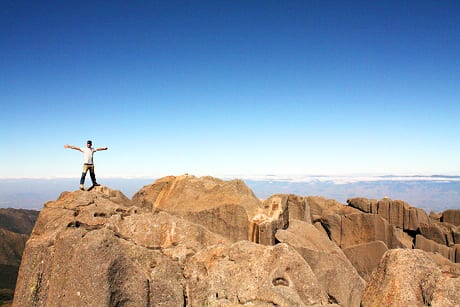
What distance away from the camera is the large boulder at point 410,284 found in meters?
10.1

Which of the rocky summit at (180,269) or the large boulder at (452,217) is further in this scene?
the large boulder at (452,217)

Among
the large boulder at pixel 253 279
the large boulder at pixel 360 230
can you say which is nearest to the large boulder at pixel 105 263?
the large boulder at pixel 253 279

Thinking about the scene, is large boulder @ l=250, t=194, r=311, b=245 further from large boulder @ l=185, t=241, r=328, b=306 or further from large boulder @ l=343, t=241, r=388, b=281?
large boulder @ l=343, t=241, r=388, b=281

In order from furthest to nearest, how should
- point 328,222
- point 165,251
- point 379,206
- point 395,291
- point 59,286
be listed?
point 379,206, point 328,222, point 165,251, point 59,286, point 395,291

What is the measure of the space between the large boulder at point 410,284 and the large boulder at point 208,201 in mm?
9250

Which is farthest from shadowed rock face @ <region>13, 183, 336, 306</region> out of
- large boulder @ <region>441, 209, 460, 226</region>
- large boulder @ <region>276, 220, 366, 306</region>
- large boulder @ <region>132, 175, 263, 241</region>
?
large boulder @ <region>441, 209, 460, 226</region>

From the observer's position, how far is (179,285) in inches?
478

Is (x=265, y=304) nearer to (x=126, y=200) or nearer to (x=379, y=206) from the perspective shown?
(x=126, y=200)

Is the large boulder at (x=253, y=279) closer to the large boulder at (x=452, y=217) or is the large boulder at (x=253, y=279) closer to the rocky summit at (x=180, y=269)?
the rocky summit at (x=180, y=269)

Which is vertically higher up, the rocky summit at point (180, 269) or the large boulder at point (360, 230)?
the rocky summit at point (180, 269)

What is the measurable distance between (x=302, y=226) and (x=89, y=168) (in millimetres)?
11943

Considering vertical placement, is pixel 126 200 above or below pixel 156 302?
above

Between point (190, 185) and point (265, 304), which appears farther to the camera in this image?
point (190, 185)

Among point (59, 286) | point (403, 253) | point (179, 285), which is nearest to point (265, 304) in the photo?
point (179, 285)
